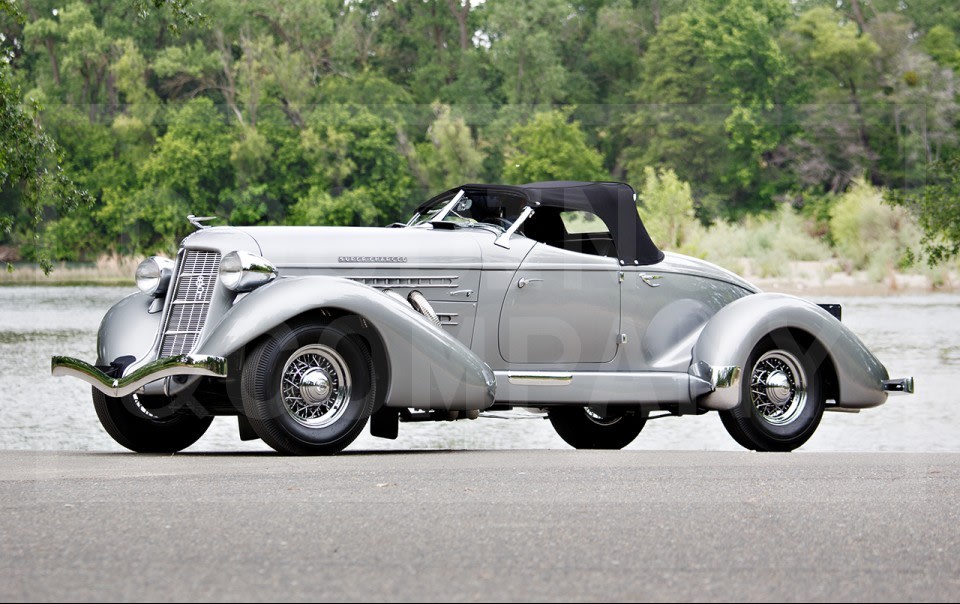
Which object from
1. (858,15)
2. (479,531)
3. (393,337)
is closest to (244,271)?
(393,337)

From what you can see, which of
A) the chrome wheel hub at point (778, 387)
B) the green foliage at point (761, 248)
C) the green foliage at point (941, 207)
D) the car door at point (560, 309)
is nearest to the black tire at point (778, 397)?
the chrome wheel hub at point (778, 387)

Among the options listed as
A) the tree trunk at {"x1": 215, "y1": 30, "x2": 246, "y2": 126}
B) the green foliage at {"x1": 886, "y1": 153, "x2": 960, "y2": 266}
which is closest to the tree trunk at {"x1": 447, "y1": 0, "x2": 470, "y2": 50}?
the tree trunk at {"x1": 215, "y1": 30, "x2": 246, "y2": 126}

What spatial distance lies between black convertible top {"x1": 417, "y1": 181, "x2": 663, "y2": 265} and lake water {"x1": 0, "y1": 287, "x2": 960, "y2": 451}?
106 inches

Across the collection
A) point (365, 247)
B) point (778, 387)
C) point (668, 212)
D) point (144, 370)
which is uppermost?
point (668, 212)

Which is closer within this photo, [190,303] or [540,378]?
[190,303]

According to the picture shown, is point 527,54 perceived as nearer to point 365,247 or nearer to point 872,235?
point 872,235

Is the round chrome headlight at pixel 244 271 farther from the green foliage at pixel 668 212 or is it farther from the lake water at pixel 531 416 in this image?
the green foliage at pixel 668 212

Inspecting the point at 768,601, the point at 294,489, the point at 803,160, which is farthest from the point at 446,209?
the point at 803,160

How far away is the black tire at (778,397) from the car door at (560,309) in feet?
3.61

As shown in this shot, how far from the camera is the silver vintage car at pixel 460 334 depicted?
9047 mm

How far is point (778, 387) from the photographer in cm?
1083

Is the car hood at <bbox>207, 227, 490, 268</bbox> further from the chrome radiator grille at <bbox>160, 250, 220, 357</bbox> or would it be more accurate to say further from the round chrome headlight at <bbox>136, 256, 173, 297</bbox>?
the round chrome headlight at <bbox>136, 256, 173, 297</bbox>

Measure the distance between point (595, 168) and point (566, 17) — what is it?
1170 cm

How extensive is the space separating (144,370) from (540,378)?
286 centimetres
